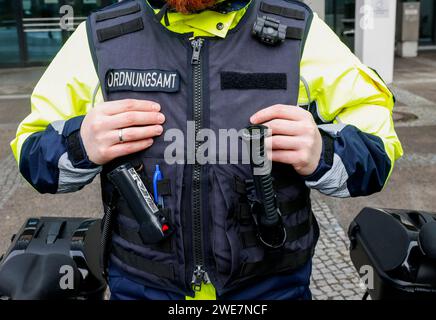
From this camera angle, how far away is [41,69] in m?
13.6

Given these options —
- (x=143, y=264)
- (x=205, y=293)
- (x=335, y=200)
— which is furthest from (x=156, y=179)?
(x=335, y=200)

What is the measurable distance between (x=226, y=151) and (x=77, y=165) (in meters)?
0.38

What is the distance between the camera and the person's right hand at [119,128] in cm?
134

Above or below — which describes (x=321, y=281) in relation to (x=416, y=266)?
below

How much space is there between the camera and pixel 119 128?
4.40 ft

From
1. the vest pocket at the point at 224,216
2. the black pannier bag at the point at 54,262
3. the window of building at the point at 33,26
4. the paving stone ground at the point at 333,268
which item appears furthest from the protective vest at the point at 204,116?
the window of building at the point at 33,26

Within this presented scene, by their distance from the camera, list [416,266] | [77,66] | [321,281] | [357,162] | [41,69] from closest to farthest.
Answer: [357,162] → [77,66] → [416,266] → [321,281] → [41,69]

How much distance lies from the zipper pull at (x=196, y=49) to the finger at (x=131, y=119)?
7.0 inches

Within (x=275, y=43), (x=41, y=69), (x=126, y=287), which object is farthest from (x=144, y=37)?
(x=41, y=69)

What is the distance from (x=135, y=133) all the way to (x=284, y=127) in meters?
0.36

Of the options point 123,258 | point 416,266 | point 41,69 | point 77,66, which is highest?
point 77,66

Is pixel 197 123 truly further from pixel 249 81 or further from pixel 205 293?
pixel 205 293

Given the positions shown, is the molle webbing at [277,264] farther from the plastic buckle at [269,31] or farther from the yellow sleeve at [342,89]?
the plastic buckle at [269,31]

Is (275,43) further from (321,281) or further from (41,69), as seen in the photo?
(41,69)
